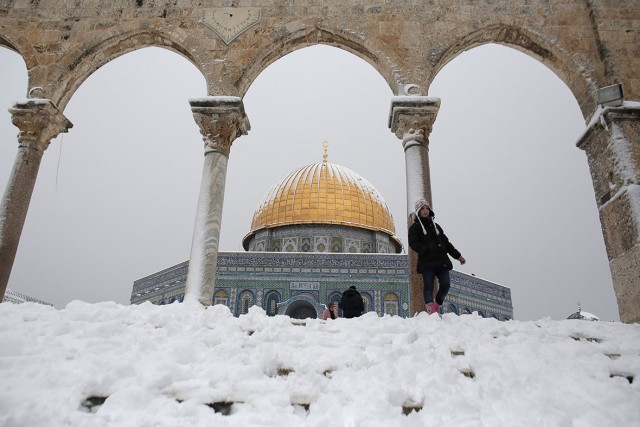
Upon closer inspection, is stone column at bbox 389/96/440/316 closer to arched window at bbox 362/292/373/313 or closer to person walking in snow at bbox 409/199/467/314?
person walking in snow at bbox 409/199/467/314

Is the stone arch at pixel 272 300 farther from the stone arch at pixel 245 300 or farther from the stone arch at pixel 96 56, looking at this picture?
the stone arch at pixel 96 56

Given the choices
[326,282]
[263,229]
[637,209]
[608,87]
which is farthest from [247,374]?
[263,229]

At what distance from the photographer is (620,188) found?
6004mm

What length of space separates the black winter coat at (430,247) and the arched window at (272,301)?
13144mm

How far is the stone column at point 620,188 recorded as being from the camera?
18.6ft

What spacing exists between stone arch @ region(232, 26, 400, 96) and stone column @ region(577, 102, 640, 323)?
9.89 feet

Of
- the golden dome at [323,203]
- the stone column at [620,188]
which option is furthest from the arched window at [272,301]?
the stone column at [620,188]

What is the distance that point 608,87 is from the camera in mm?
6453

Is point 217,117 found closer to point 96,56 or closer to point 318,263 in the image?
point 96,56

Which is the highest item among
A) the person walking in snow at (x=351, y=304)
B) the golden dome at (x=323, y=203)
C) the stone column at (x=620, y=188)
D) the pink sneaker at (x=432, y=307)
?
the golden dome at (x=323, y=203)

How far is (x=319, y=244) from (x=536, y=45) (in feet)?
45.7

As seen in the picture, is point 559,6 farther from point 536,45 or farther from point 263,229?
point 263,229

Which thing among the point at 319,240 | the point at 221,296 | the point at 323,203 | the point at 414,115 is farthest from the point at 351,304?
the point at 323,203

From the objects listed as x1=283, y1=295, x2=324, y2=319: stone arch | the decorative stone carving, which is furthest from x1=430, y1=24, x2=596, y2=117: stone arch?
x1=283, y1=295, x2=324, y2=319: stone arch
